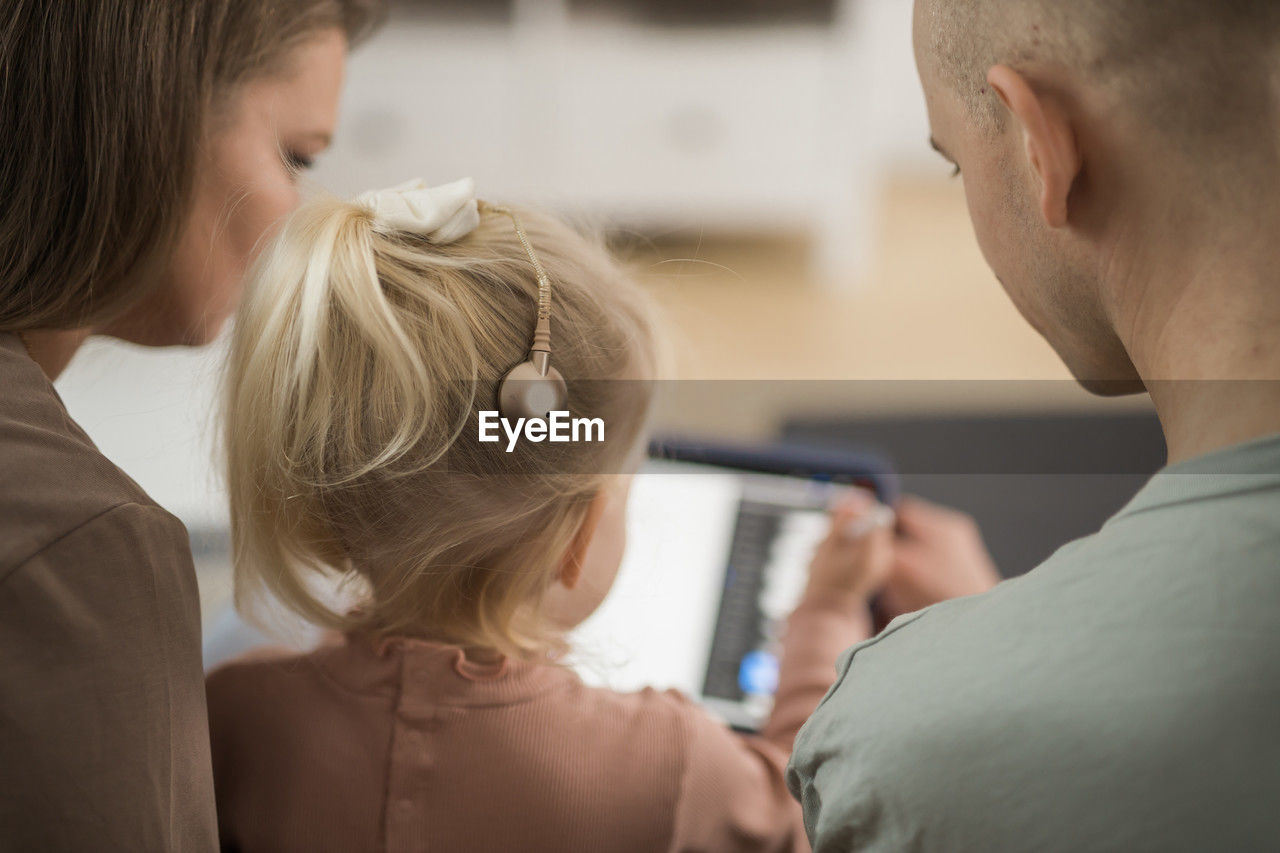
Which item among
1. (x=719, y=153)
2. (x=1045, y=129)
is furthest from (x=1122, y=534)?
(x=719, y=153)

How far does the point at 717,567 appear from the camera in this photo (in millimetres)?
956

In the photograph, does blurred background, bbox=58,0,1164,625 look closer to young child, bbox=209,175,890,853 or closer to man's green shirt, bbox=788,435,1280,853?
young child, bbox=209,175,890,853

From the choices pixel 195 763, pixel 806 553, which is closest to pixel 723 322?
pixel 806 553

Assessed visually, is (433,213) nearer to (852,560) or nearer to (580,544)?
(580,544)

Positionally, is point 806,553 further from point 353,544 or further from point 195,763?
point 195,763

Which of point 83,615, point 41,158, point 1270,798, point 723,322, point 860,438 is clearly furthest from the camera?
point 723,322

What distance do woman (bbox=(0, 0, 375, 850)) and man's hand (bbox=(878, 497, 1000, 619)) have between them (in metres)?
0.57

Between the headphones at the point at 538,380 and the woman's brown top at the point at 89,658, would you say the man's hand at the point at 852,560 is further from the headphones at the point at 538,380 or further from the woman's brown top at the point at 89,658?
the woman's brown top at the point at 89,658

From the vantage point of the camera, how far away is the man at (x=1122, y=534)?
406mm

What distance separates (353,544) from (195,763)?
166 mm

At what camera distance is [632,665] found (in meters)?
0.90

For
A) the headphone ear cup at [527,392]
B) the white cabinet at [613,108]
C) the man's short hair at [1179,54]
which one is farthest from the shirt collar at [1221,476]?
the white cabinet at [613,108]

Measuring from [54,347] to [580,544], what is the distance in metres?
0.35

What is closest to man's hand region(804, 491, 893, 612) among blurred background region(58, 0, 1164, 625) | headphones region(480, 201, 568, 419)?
headphones region(480, 201, 568, 419)
